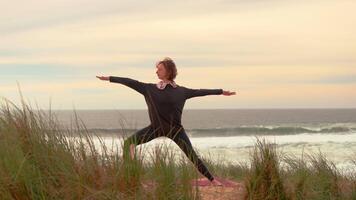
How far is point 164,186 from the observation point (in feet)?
16.3

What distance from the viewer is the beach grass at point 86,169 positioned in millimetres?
4730

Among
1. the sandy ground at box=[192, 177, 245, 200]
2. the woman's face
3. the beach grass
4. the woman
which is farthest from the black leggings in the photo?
the woman's face

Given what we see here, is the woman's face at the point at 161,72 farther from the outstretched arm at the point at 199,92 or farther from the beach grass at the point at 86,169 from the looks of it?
the beach grass at the point at 86,169

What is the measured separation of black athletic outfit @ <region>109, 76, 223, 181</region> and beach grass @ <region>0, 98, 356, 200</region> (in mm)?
576

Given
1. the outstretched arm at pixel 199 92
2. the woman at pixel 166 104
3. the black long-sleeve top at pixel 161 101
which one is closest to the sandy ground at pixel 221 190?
the woman at pixel 166 104

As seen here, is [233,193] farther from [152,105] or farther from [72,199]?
[72,199]

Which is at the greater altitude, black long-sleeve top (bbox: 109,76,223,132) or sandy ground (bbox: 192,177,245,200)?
black long-sleeve top (bbox: 109,76,223,132)

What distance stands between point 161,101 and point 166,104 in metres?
0.07

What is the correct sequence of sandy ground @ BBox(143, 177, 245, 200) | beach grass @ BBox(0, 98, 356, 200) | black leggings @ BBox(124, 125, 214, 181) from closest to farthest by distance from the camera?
beach grass @ BBox(0, 98, 356, 200) < sandy ground @ BBox(143, 177, 245, 200) < black leggings @ BBox(124, 125, 214, 181)

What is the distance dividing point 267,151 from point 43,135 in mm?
2335

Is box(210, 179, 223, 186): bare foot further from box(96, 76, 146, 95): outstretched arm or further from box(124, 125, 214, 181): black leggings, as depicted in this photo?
box(96, 76, 146, 95): outstretched arm

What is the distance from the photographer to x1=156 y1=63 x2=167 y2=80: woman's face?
6.49 meters

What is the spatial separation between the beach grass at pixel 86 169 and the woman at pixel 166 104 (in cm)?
59


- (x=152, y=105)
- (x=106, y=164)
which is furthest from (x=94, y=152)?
(x=152, y=105)
